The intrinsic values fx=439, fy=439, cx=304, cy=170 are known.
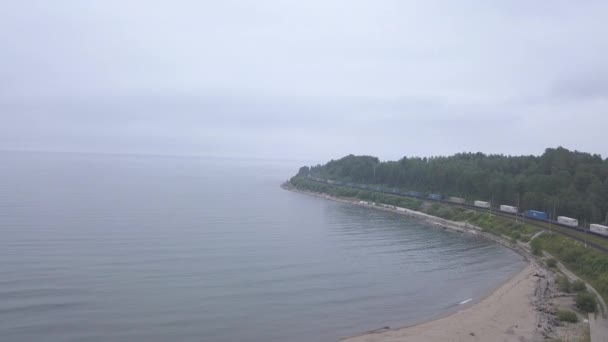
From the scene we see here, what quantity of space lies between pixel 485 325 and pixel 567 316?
371 centimetres

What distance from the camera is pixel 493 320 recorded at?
70.4 feet

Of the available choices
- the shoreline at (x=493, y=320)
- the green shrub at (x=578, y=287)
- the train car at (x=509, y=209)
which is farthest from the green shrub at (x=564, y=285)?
the train car at (x=509, y=209)

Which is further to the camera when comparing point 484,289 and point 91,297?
point 484,289

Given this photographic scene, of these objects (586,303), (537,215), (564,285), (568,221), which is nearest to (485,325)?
(586,303)

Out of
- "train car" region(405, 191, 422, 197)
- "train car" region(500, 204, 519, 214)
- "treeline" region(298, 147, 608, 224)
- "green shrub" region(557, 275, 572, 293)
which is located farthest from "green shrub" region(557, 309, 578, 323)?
"train car" region(405, 191, 422, 197)

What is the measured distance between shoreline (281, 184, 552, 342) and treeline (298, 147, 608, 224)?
67.9 ft

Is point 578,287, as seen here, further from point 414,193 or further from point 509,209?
point 414,193

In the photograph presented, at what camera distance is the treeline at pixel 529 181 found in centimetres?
4668

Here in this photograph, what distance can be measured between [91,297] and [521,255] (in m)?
33.6

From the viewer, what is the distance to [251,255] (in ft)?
111

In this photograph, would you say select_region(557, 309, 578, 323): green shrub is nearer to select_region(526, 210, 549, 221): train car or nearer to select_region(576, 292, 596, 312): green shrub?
select_region(576, 292, 596, 312): green shrub

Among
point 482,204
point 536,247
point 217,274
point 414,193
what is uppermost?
point 414,193

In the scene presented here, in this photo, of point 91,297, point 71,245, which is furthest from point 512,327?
point 71,245

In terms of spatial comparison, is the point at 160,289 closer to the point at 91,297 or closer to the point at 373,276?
the point at 91,297
